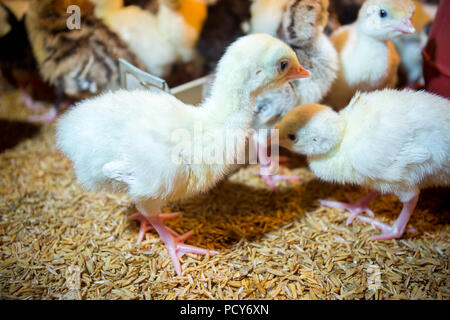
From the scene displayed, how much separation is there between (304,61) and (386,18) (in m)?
0.54

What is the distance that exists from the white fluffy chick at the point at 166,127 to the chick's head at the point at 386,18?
859mm

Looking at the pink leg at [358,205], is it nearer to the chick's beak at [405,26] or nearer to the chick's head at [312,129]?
the chick's head at [312,129]

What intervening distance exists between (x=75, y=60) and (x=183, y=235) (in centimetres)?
150

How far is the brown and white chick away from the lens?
1.95 m

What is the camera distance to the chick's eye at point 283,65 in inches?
57.0

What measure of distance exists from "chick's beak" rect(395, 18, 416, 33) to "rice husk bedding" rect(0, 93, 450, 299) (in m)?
1.03

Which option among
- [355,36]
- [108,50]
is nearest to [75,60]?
[108,50]

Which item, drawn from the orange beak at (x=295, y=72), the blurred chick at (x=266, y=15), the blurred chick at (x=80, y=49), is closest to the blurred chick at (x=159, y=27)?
the blurred chick at (x=80, y=49)

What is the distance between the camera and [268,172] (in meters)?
2.35

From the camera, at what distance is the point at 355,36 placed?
88.0 inches

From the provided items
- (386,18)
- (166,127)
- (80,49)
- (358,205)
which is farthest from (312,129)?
(80,49)

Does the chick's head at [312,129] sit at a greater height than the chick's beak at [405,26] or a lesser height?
lesser

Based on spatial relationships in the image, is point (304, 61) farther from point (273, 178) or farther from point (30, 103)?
point (30, 103)
